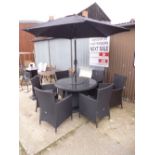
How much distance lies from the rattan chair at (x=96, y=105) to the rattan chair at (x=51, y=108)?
1.20 feet

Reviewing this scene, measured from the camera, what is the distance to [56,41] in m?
6.53

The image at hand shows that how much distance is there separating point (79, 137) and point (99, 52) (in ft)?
9.76

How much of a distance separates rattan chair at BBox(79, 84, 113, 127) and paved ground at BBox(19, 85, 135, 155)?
0.76 feet

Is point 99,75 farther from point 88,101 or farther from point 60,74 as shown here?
point 88,101

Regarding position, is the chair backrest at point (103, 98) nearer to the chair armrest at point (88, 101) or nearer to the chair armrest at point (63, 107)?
the chair armrest at point (88, 101)

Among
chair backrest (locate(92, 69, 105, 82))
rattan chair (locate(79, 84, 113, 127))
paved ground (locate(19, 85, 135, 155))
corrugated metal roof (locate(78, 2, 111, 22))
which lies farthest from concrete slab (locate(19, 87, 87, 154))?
corrugated metal roof (locate(78, 2, 111, 22))

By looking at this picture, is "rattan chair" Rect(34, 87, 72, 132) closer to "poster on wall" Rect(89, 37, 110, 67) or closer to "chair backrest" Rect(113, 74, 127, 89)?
"chair backrest" Rect(113, 74, 127, 89)

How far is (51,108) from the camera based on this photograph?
8.29ft

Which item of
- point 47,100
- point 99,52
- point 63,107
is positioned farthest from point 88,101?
point 99,52

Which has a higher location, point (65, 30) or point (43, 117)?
point (65, 30)
